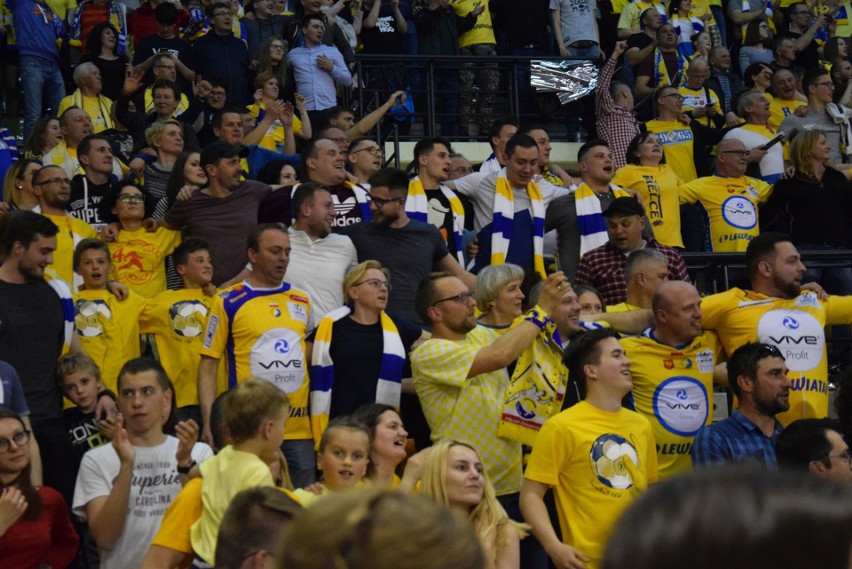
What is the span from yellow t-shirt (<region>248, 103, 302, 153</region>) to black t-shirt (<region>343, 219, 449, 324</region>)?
3.12 m

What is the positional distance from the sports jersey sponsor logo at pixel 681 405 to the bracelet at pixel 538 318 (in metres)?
0.94

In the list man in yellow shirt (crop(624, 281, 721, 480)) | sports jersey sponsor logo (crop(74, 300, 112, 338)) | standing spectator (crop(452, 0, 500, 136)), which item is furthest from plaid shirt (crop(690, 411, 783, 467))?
standing spectator (crop(452, 0, 500, 136))

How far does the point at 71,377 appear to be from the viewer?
6.89 meters

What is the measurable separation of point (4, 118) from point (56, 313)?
760 cm

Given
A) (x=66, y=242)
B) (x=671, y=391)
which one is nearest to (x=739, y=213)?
(x=671, y=391)

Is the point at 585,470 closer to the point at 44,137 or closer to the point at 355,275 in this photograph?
the point at 355,275

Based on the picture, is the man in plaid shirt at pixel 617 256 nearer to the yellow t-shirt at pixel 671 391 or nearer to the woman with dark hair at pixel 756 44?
the yellow t-shirt at pixel 671 391

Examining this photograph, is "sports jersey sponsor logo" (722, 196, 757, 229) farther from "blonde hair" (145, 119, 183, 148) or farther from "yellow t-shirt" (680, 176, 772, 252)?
"blonde hair" (145, 119, 183, 148)

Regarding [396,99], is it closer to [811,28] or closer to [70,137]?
[70,137]

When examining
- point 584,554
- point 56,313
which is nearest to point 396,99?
point 56,313

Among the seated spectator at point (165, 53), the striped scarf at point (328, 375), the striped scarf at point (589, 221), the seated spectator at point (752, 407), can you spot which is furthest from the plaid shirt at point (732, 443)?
the seated spectator at point (165, 53)

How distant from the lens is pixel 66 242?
27.7 feet

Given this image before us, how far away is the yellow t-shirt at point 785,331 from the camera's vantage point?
7.16 meters

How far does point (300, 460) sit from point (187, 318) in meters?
1.32
